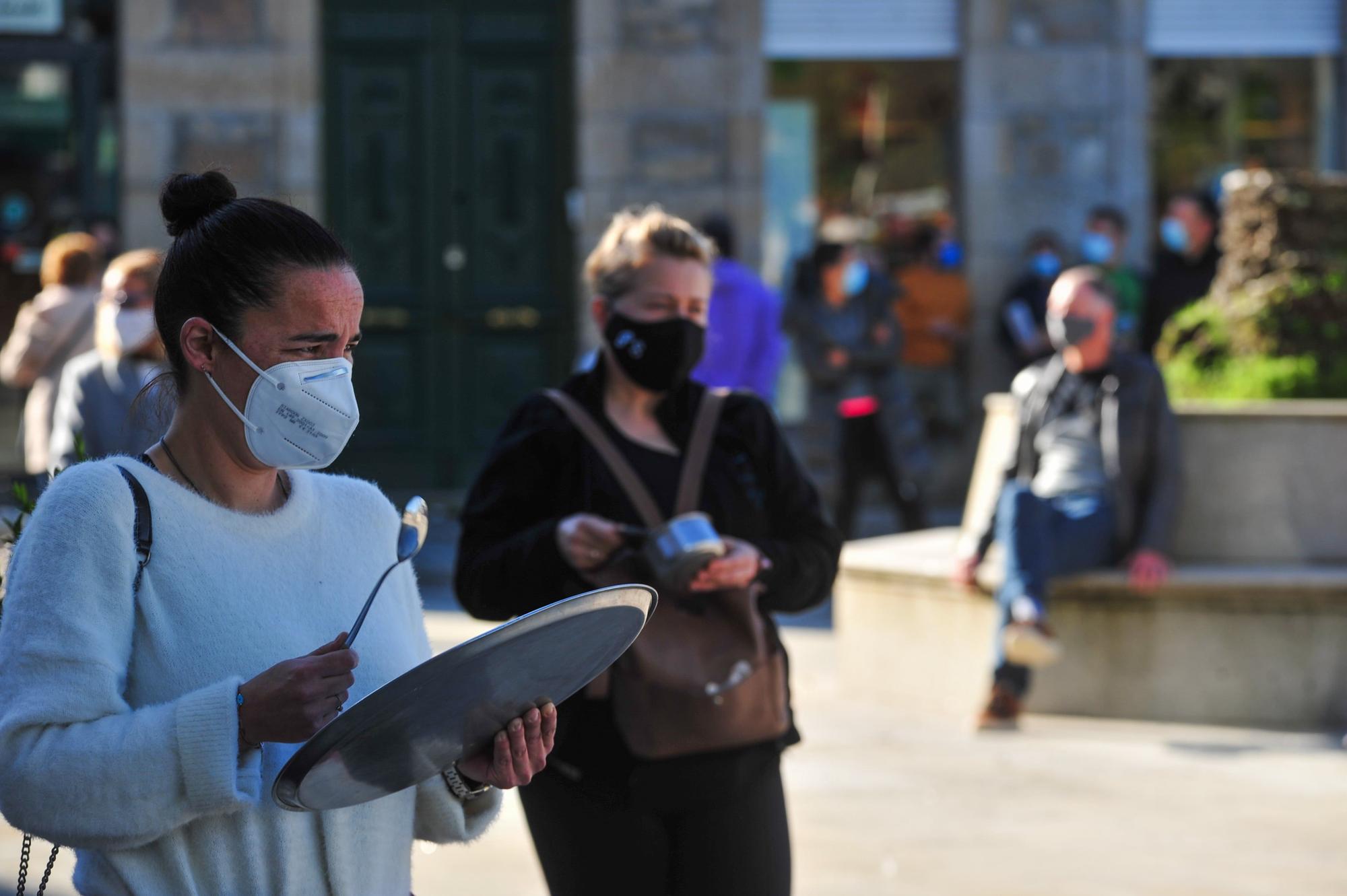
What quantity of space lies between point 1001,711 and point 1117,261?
6.03 metres

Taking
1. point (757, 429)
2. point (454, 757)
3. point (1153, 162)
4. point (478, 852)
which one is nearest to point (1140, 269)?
point (1153, 162)

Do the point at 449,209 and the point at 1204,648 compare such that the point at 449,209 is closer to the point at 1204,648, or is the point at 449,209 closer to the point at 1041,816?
the point at 1204,648

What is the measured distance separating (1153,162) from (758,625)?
1121 centimetres

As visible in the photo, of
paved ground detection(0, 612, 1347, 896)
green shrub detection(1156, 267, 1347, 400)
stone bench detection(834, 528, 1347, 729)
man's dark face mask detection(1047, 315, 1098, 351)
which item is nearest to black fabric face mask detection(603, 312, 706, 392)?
paved ground detection(0, 612, 1347, 896)

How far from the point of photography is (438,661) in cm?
212

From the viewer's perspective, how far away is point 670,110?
13430mm

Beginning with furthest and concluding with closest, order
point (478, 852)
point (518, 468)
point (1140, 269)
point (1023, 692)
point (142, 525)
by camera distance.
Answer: point (1140, 269) → point (1023, 692) → point (478, 852) → point (518, 468) → point (142, 525)

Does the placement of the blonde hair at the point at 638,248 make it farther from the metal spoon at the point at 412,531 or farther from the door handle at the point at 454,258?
the door handle at the point at 454,258

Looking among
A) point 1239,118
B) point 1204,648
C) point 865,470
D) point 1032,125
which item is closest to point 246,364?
point 1204,648

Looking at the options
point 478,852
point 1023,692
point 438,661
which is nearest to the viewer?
point 438,661

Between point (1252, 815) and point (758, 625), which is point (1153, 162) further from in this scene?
point (758, 625)

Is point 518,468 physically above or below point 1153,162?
below

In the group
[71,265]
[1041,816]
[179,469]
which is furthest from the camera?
[71,265]

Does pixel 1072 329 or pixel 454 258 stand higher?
pixel 454 258
